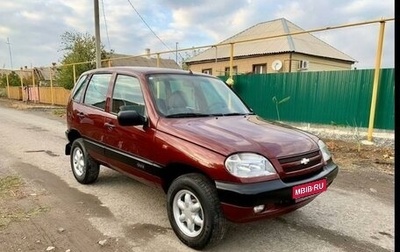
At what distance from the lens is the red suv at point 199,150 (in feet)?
9.44

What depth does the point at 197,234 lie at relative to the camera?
3105 millimetres

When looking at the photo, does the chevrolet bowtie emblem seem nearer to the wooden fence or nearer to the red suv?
the red suv

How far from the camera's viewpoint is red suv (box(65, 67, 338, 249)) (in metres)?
2.88

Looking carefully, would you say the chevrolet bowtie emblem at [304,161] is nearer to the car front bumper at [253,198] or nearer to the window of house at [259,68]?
the car front bumper at [253,198]

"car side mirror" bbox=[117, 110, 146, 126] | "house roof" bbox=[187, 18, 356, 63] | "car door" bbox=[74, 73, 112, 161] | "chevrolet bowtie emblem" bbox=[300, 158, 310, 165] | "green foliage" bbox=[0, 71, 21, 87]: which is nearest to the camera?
"chevrolet bowtie emblem" bbox=[300, 158, 310, 165]

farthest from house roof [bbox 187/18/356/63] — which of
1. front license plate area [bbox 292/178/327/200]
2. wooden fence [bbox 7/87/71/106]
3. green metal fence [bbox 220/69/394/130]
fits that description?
front license plate area [bbox 292/178/327/200]

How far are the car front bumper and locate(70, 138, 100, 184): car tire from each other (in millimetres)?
2675

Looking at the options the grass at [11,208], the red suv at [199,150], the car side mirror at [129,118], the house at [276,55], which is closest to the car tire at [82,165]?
the red suv at [199,150]

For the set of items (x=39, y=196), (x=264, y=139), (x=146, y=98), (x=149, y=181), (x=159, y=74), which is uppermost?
(x=159, y=74)

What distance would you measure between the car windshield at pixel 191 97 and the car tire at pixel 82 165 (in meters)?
1.70

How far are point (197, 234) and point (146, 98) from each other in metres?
1.64

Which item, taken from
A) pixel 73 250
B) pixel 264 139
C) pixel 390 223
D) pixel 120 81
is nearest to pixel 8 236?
pixel 73 250

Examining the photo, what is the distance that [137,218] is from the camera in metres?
3.86
